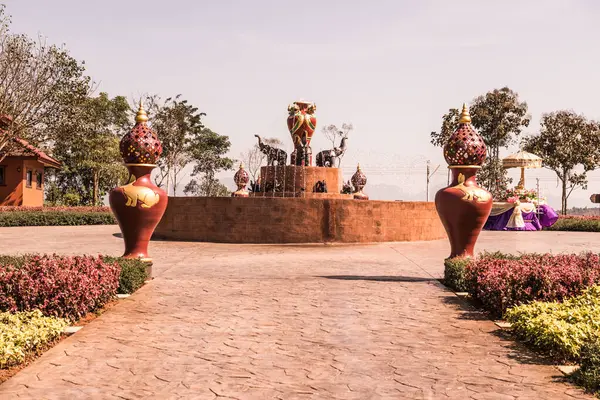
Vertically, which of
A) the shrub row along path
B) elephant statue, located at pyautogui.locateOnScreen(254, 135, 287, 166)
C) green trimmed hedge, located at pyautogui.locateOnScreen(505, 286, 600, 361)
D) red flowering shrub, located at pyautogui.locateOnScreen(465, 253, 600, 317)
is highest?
elephant statue, located at pyautogui.locateOnScreen(254, 135, 287, 166)

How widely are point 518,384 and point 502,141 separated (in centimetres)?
4395

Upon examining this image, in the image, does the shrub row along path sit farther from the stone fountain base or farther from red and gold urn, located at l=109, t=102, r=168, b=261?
the stone fountain base

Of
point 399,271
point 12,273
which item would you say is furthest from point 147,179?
point 399,271

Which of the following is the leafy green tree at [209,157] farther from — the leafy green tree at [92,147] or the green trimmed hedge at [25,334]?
the green trimmed hedge at [25,334]

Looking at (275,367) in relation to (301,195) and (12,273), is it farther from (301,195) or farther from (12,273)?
(301,195)

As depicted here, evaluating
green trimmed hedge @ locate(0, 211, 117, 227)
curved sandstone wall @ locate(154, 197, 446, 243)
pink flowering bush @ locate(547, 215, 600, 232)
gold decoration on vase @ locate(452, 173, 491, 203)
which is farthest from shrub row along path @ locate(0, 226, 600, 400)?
pink flowering bush @ locate(547, 215, 600, 232)

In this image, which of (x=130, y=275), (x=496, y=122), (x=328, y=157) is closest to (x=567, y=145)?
(x=496, y=122)

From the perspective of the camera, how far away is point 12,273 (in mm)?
7816

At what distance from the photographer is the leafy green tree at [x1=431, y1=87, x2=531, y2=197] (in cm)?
4584

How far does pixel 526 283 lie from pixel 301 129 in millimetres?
17642

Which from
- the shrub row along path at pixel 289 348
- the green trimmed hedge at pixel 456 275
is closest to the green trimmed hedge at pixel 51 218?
the shrub row along path at pixel 289 348

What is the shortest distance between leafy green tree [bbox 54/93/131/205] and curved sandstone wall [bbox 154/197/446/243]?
18592 millimetres

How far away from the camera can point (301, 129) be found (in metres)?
25.2

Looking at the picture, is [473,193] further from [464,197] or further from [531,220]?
[531,220]
